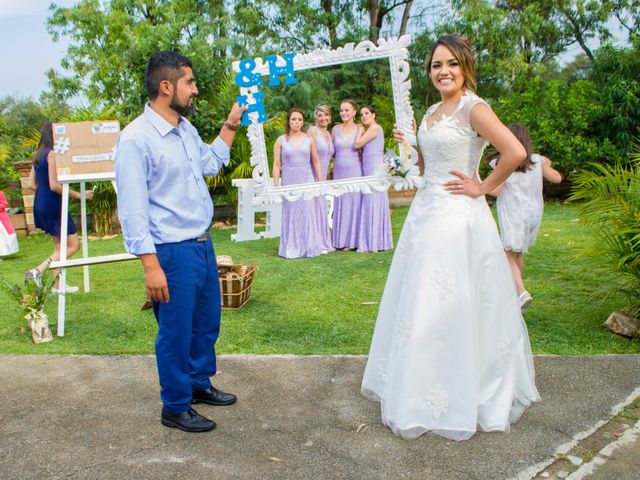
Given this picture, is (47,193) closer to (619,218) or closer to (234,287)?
(234,287)

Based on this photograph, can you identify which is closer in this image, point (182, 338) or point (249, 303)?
point (182, 338)

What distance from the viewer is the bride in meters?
3.41

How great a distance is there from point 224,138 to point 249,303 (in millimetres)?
2939

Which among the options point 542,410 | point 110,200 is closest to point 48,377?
point 542,410

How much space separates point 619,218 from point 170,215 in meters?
3.56

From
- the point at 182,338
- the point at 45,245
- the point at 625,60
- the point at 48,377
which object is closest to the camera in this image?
the point at 182,338

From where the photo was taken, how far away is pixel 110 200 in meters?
12.2

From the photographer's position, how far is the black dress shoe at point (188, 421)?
355cm

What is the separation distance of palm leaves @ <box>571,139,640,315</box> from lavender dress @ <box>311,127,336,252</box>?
4.23 metres

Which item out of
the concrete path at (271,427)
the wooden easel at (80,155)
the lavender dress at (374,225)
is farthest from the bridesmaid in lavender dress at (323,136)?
the concrete path at (271,427)

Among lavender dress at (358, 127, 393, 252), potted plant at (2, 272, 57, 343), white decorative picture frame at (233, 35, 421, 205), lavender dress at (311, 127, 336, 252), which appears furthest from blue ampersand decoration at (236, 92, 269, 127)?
lavender dress at (358, 127, 393, 252)

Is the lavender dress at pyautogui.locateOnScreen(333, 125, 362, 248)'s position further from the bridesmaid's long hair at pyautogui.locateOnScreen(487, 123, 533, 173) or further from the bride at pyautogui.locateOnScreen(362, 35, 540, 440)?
the bride at pyautogui.locateOnScreen(362, 35, 540, 440)

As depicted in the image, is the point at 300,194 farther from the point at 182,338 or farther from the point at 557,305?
the point at 182,338

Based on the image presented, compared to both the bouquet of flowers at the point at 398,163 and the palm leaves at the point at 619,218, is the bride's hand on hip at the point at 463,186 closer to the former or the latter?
the palm leaves at the point at 619,218
